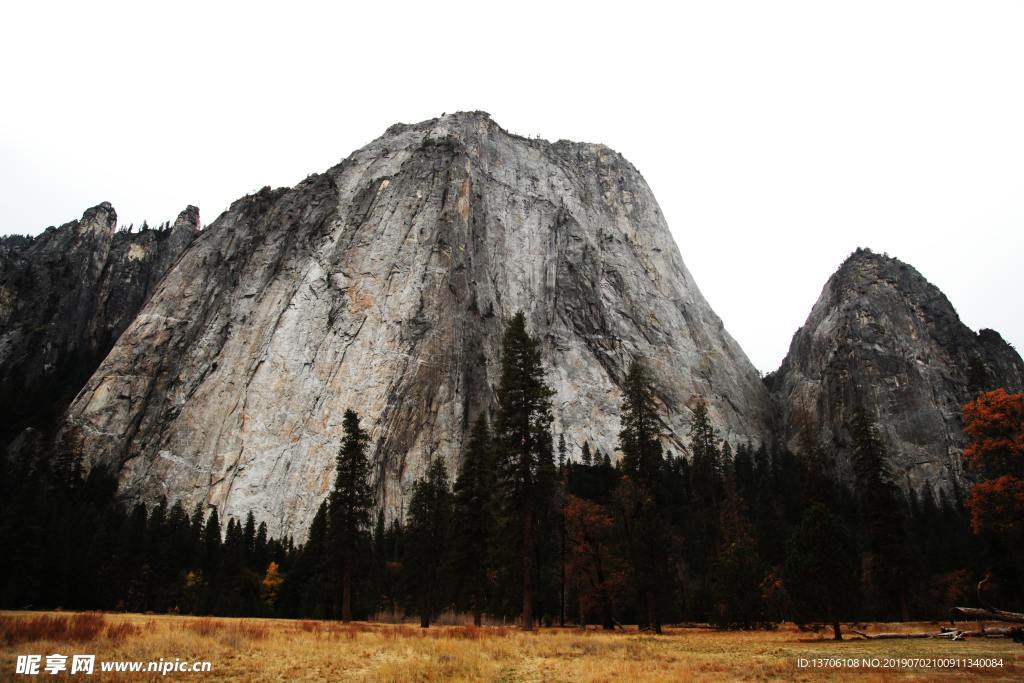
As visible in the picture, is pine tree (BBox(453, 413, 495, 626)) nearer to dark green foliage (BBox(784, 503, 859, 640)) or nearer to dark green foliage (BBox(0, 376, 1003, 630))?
dark green foliage (BBox(0, 376, 1003, 630))

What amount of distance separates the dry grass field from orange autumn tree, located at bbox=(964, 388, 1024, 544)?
8.94 m

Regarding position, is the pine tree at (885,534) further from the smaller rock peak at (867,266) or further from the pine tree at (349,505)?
the smaller rock peak at (867,266)

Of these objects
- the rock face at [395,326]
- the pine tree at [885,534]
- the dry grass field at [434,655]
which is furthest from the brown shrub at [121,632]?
the rock face at [395,326]

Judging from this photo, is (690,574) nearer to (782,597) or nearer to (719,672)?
(782,597)

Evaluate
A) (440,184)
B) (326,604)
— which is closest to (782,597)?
(326,604)

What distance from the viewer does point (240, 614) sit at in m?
51.9

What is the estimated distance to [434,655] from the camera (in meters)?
14.6

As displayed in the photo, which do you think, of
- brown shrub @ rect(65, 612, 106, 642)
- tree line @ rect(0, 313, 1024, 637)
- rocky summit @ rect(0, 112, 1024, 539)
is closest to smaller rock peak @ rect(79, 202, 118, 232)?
rocky summit @ rect(0, 112, 1024, 539)

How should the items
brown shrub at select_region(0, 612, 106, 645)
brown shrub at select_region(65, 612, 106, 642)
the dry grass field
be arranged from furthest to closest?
brown shrub at select_region(65, 612, 106, 642), brown shrub at select_region(0, 612, 106, 645), the dry grass field

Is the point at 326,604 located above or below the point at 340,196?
below

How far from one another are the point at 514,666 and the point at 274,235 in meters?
132

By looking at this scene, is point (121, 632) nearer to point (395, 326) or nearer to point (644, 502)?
point (644, 502)

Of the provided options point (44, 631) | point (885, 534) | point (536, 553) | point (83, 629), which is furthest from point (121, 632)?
point (885, 534)

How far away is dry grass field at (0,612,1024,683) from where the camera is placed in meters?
12.3
